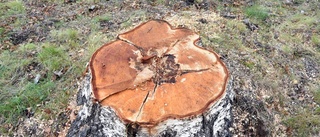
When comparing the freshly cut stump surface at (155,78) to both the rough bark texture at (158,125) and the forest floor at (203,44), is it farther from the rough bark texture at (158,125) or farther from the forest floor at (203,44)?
the forest floor at (203,44)

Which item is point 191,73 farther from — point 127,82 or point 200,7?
point 200,7

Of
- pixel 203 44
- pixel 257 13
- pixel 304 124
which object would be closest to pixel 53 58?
pixel 203 44

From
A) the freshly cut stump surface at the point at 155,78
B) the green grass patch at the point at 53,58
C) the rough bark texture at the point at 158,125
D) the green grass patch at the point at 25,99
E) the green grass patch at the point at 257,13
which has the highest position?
the freshly cut stump surface at the point at 155,78

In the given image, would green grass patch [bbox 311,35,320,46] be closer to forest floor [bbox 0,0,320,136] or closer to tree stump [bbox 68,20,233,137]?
forest floor [bbox 0,0,320,136]

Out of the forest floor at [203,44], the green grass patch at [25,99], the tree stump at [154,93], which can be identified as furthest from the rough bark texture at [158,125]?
the green grass patch at [25,99]

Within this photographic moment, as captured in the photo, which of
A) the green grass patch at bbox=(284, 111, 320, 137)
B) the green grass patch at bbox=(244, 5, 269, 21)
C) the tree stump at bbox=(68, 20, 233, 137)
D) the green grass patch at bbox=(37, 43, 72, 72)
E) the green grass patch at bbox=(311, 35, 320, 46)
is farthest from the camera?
the green grass patch at bbox=(244, 5, 269, 21)

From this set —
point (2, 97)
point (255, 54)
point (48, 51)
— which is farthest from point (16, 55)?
point (255, 54)

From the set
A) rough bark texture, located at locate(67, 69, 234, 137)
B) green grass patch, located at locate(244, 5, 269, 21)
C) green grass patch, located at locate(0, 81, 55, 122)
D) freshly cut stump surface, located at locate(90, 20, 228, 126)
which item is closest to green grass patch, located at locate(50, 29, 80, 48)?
green grass patch, located at locate(0, 81, 55, 122)
